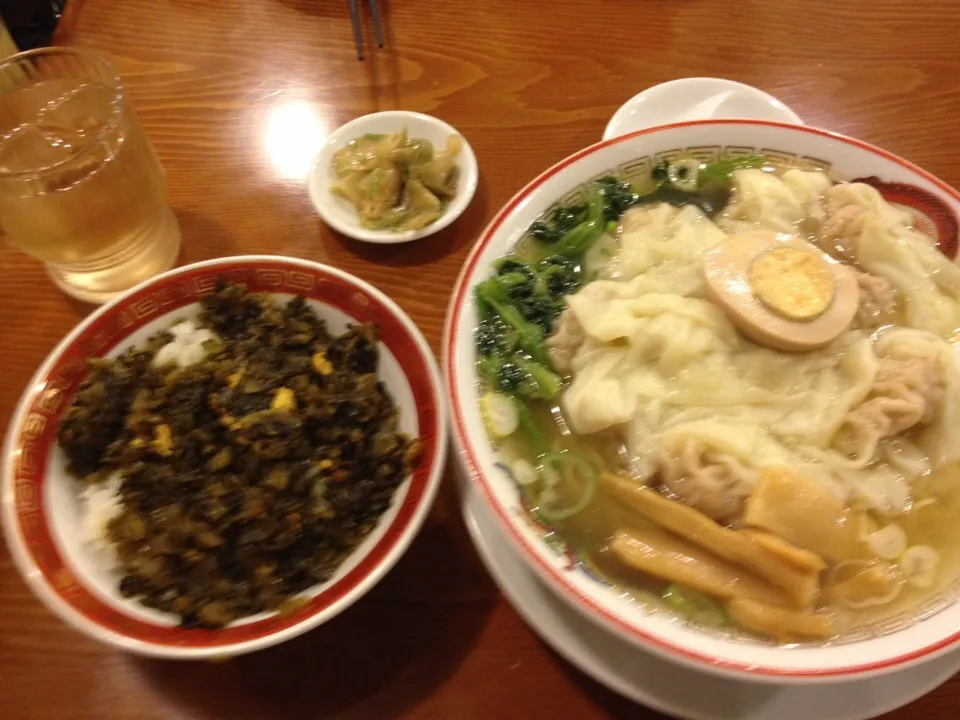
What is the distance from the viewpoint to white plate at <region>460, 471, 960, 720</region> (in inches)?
47.0

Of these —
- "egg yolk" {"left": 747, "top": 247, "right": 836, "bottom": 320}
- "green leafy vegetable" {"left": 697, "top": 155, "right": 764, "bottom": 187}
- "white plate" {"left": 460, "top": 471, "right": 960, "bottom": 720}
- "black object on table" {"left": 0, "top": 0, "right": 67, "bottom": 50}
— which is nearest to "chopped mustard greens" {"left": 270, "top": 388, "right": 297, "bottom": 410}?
"white plate" {"left": 460, "top": 471, "right": 960, "bottom": 720}

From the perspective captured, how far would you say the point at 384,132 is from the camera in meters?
2.12

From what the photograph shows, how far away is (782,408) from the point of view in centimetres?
146

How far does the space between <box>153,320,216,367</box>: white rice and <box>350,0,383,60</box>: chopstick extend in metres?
1.27

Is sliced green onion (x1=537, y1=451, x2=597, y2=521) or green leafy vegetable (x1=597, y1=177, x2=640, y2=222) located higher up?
green leafy vegetable (x1=597, y1=177, x2=640, y2=222)

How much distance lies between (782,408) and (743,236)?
1.39ft

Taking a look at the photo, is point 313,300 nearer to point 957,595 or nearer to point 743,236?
point 743,236

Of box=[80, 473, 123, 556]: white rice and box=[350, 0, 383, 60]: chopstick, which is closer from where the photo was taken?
box=[80, 473, 123, 556]: white rice

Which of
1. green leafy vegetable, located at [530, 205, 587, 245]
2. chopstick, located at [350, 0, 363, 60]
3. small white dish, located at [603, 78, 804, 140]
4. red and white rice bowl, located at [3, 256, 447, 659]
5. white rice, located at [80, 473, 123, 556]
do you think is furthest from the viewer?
chopstick, located at [350, 0, 363, 60]

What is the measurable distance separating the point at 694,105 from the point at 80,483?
77.1 inches

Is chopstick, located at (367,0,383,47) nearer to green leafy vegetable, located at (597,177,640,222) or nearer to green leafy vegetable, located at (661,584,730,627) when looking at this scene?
green leafy vegetable, located at (597,177,640,222)

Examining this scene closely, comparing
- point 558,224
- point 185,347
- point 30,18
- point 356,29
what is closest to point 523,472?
point 558,224

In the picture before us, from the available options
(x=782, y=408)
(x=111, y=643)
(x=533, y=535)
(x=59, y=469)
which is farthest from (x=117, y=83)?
(x=782, y=408)

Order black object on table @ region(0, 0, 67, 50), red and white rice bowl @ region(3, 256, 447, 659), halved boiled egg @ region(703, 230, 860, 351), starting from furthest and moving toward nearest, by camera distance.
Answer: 1. black object on table @ region(0, 0, 67, 50)
2. halved boiled egg @ region(703, 230, 860, 351)
3. red and white rice bowl @ region(3, 256, 447, 659)
